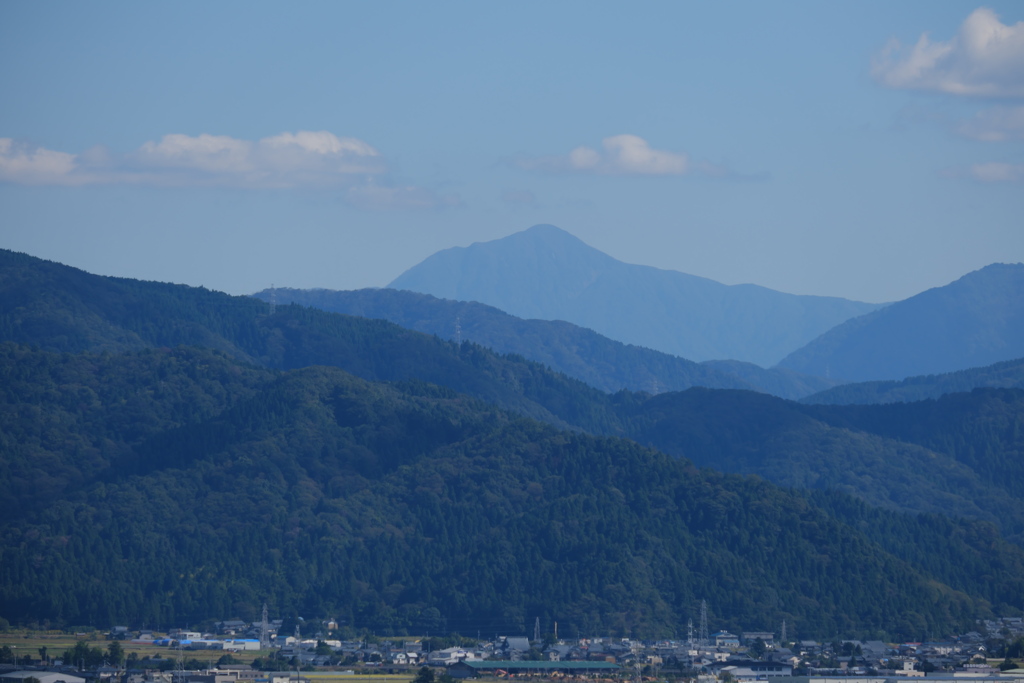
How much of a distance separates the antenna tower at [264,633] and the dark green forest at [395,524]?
5292mm

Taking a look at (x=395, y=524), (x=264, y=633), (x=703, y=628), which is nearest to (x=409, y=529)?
(x=395, y=524)

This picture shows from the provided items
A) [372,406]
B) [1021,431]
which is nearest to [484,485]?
[372,406]

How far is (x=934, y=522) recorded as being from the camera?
A: 147500 mm

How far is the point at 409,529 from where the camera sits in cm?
13225

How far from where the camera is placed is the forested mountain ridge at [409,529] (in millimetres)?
114625

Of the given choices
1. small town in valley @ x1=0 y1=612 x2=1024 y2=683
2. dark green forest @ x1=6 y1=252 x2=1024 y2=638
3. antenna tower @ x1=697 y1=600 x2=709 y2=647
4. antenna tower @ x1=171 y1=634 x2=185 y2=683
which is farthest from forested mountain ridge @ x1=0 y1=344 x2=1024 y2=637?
antenna tower @ x1=171 y1=634 x2=185 y2=683

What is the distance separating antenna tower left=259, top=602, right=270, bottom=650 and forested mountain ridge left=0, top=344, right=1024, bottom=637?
5.37 meters

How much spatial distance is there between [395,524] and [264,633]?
2861cm

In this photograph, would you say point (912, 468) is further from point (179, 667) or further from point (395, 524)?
point (179, 667)

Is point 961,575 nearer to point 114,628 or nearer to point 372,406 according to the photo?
point 372,406

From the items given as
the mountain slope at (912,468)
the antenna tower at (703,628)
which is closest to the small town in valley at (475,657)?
the antenna tower at (703,628)

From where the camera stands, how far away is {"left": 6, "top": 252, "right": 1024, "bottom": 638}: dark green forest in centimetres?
11469

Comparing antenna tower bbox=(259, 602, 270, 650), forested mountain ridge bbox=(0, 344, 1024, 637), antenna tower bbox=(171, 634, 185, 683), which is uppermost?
forested mountain ridge bbox=(0, 344, 1024, 637)

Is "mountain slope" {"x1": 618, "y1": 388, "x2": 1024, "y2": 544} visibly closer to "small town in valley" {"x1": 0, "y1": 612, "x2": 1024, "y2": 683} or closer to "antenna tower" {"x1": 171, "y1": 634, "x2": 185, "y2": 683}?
"small town in valley" {"x1": 0, "y1": 612, "x2": 1024, "y2": 683}
